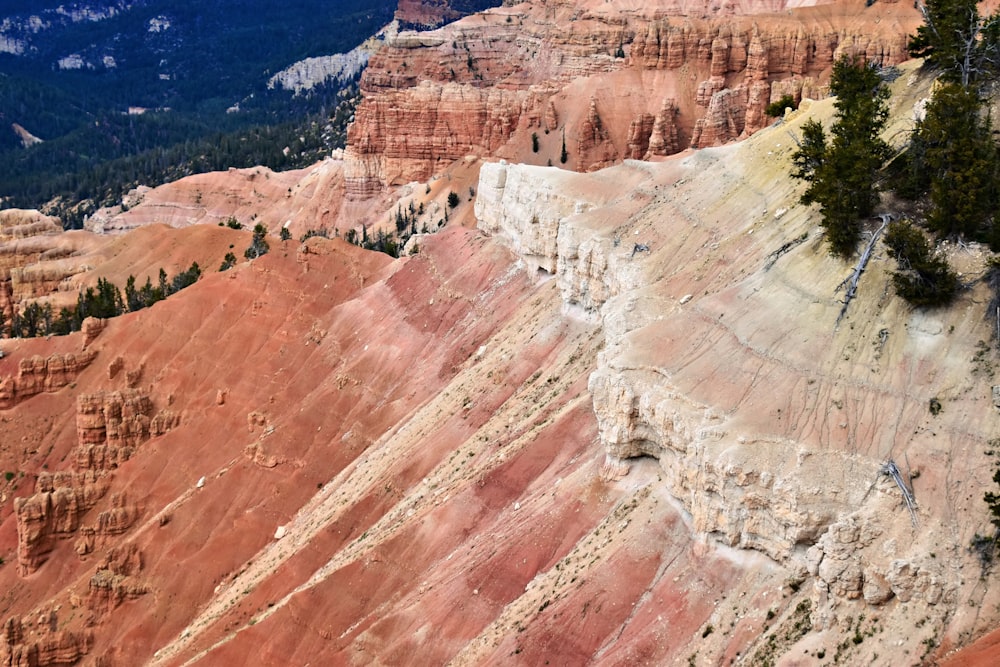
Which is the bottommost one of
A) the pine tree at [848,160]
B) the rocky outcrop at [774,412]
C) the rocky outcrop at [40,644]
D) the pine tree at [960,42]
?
the rocky outcrop at [40,644]

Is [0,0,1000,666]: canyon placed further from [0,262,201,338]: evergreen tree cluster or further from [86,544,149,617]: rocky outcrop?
[0,262,201,338]: evergreen tree cluster

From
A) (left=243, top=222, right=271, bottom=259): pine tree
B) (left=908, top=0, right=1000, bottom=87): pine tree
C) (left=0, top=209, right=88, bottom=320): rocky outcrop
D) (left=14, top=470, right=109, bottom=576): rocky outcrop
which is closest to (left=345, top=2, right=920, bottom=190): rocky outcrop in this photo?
(left=243, top=222, right=271, bottom=259): pine tree

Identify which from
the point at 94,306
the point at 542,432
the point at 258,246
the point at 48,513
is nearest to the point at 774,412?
the point at 542,432

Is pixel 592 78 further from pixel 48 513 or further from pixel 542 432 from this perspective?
pixel 542 432

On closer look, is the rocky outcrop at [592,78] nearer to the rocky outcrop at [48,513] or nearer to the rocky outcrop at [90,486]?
the rocky outcrop at [90,486]

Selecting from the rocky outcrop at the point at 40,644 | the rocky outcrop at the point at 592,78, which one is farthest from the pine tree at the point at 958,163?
the rocky outcrop at the point at 592,78

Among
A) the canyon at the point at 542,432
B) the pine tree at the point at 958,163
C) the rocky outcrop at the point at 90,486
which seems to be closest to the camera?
the canyon at the point at 542,432

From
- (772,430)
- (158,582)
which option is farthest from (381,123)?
(772,430)
